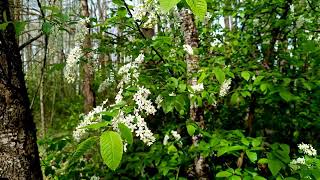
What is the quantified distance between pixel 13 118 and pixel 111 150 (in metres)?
1.00

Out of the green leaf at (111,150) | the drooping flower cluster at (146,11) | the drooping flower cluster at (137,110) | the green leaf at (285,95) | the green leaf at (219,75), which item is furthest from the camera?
the drooping flower cluster at (146,11)

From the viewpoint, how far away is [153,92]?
7.21 feet

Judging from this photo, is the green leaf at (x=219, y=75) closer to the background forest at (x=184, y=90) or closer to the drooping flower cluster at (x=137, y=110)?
the background forest at (x=184, y=90)

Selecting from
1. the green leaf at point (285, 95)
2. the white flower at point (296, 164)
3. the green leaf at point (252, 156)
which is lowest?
the white flower at point (296, 164)

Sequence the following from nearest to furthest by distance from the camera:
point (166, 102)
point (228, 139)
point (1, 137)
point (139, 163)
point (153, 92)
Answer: point (1, 137) → point (166, 102) → point (153, 92) → point (228, 139) → point (139, 163)

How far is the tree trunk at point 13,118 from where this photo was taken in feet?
5.75

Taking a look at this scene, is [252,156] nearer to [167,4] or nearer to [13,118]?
[13,118]

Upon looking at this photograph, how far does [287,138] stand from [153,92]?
7.48 feet

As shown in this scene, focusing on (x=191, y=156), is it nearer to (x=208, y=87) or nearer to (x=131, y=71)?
(x=208, y=87)

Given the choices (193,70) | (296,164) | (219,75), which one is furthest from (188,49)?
(296,164)

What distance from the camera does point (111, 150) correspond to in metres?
0.98

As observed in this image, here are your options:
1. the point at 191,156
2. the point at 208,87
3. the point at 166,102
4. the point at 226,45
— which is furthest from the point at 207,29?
the point at 166,102

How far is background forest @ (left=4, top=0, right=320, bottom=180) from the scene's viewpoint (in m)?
1.87

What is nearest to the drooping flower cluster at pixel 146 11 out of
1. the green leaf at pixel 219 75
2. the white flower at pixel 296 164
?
the green leaf at pixel 219 75
